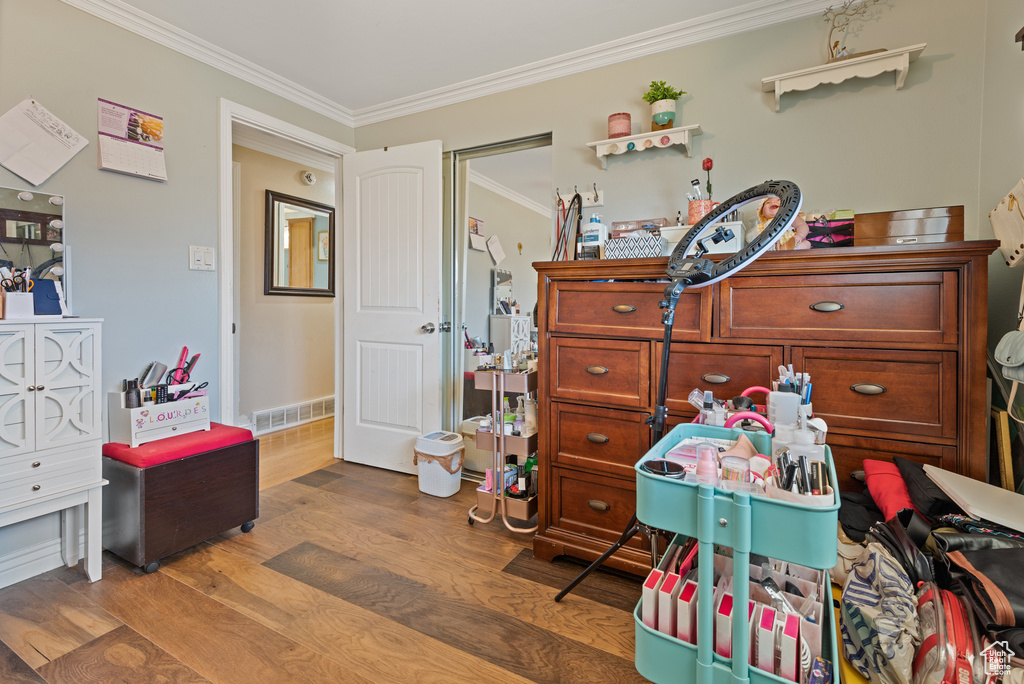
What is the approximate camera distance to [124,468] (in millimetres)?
1905

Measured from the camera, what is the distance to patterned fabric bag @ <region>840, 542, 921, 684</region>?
39.8 inches

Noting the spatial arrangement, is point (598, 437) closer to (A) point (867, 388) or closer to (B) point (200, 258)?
(A) point (867, 388)

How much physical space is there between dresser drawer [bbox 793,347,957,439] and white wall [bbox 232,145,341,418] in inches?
155

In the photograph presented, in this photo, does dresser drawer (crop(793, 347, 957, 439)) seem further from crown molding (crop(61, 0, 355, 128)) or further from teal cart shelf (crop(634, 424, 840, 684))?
crown molding (crop(61, 0, 355, 128))

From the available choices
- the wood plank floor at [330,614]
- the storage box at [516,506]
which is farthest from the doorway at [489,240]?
the wood plank floor at [330,614]

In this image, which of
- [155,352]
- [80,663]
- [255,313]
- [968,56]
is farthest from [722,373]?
[255,313]

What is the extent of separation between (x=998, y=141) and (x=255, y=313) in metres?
4.55

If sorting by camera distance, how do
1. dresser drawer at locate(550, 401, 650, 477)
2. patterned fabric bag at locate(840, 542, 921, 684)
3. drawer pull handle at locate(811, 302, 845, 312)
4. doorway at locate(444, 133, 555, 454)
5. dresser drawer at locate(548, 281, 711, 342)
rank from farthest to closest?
doorway at locate(444, 133, 555, 454) → dresser drawer at locate(550, 401, 650, 477) → dresser drawer at locate(548, 281, 711, 342) → drawer pull handle at locate(811, 302, 845, 312) → patterned fabric bag at locate(840, 542, 921, 684)

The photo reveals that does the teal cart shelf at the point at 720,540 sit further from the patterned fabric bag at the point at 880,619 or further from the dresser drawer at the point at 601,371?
the dresser drawer at the point at 601,371

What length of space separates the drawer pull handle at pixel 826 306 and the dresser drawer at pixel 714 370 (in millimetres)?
170

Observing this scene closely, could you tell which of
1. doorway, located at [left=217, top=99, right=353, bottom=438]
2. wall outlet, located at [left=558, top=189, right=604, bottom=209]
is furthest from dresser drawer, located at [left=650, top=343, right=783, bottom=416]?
doorway, located at [left=217, top=99, right=353, bottom=438]

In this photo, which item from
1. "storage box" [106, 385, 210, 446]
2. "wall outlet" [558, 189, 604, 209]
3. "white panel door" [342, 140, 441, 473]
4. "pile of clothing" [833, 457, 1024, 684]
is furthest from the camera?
"white panel door" [342, 140, 441, 473]

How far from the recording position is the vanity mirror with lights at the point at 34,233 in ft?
5.94

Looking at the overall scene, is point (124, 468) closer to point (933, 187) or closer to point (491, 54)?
point (491, 54)
